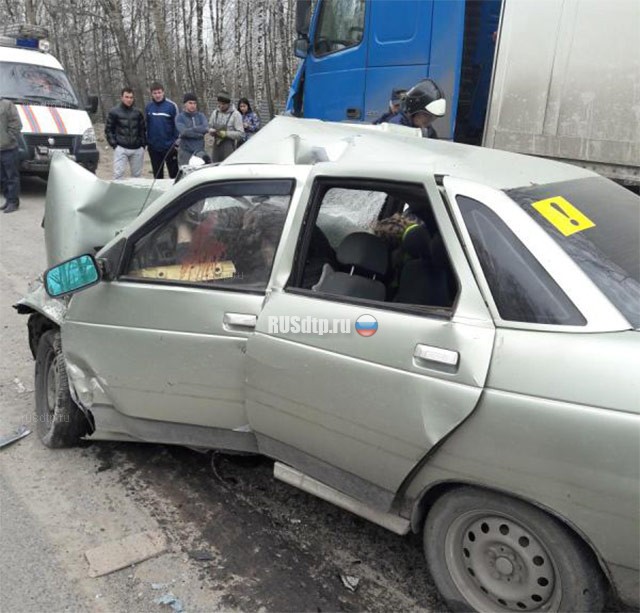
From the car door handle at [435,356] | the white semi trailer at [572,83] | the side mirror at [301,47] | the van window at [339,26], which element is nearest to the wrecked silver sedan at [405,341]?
the car door handle at [435,356]

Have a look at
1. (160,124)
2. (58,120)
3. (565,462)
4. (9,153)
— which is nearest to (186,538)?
(565,462)

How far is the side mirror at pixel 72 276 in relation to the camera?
273 cm

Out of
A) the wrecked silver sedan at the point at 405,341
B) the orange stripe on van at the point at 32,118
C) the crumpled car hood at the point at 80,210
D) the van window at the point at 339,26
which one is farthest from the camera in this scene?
the orange stripe on van at the point at 32,118

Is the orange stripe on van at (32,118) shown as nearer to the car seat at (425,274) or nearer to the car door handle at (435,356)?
the car seat at (425,274)

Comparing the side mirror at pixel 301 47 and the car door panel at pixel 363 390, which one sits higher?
the side mirror at pixel 301 47

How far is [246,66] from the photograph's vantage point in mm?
26578

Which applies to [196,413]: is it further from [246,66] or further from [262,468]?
[246,66]

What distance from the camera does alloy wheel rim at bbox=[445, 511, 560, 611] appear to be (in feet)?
6.40

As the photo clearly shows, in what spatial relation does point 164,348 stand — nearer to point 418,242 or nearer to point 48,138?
point 418,242

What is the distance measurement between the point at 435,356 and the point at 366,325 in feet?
0.94

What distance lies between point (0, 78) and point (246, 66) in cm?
1750

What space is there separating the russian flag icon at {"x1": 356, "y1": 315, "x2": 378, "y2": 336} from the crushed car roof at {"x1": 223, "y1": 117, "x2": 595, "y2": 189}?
563 mm

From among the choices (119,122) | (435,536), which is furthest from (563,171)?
(119,122)

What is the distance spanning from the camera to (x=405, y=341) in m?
2.04
